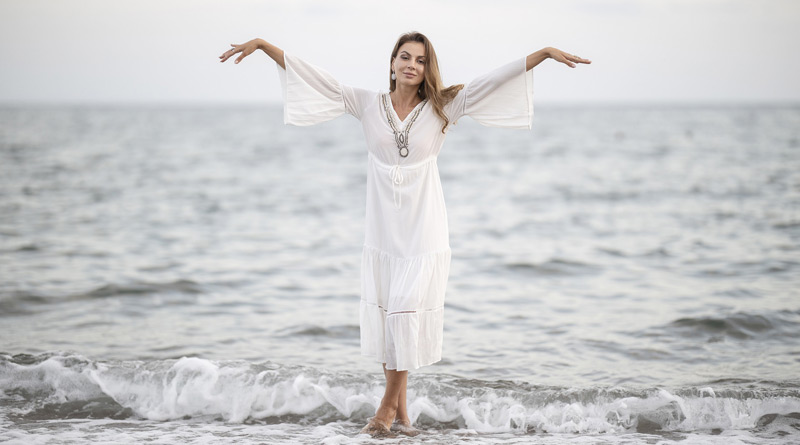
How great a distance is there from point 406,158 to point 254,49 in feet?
3.29

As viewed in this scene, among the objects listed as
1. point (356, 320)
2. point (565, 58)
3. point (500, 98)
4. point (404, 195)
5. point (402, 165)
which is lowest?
point (356, 320)

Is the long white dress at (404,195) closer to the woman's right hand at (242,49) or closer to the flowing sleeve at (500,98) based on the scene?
the flowing sleeve at (500,98)

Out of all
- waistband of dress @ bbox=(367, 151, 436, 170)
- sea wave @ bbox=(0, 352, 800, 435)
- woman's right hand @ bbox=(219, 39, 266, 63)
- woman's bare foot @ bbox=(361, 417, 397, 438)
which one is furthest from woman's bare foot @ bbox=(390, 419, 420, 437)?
woman's right hand @ bbox=(219, 39, 266, 63)

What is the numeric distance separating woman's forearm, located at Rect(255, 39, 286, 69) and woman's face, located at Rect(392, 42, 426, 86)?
66cm

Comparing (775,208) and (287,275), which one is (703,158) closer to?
(775,208)

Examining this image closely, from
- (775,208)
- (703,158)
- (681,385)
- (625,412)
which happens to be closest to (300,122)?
(625,412)

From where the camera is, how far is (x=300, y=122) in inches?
162

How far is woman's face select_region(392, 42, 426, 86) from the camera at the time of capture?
157 inches

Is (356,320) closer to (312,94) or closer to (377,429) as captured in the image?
(377,429)

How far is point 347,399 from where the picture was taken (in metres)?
4.91

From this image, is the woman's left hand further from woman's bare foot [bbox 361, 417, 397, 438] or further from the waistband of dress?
woman's bare foot [bbox 361, 417, 397, 438]

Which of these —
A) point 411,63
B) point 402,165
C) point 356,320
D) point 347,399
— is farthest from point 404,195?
point 356,320

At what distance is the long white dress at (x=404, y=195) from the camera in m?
4.03

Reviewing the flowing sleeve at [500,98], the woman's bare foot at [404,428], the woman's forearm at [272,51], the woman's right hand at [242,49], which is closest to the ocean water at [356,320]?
the woman's bare foot at [404,428]
